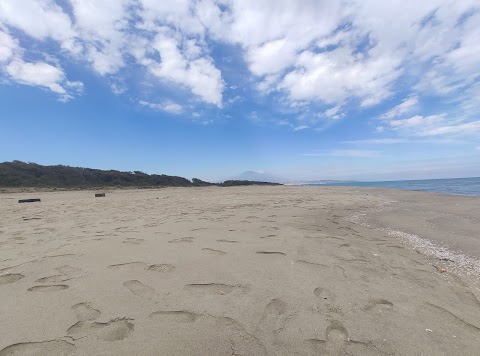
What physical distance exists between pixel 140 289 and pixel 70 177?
34.2 meters

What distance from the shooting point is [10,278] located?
10.5 ft

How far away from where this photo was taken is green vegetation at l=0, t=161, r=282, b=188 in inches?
1006

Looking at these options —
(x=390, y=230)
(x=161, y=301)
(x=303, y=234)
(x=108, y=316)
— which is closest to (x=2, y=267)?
(x=108, y=316)

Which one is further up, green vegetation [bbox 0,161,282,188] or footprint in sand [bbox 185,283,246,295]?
green vegetation [bbox 0,161,282,188]

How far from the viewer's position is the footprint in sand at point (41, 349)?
6.39 ft

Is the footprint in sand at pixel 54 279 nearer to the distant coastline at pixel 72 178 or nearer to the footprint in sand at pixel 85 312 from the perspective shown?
the footprint in sand at pixel 85 312

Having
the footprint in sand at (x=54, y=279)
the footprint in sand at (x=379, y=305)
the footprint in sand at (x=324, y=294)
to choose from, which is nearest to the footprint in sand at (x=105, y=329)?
the footprint in sand at (x=54, y=279)

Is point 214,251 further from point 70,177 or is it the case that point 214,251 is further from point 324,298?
point 70,177

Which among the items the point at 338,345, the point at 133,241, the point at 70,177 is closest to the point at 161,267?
the point at 133,241

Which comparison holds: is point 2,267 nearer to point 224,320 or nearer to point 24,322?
point 24,322

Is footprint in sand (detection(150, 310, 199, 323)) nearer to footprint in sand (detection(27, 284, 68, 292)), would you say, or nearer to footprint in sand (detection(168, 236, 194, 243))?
footprint in sand (detection(27, 284, 68, 292))

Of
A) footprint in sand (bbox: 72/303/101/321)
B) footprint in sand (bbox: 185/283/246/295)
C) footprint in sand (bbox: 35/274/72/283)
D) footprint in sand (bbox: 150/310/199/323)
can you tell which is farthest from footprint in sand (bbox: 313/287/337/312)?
footprint in sand (bbox: 35/274/72/283)

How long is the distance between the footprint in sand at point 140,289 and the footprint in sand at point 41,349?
0.85 metres

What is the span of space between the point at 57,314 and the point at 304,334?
2.21 metres
